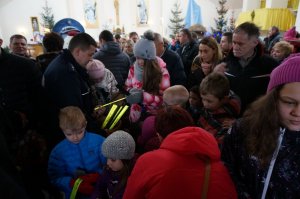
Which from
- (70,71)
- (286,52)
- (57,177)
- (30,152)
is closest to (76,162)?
(57,177)

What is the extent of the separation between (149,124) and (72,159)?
2.47 ft

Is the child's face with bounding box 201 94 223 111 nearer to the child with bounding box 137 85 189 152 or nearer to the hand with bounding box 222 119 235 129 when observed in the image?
the hand with bounding box 222 119 235 129

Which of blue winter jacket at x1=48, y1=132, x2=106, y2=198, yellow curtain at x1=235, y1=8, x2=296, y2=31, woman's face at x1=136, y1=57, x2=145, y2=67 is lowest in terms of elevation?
blue winter jacket at x1=48, y1=132, x2=106, y2=198

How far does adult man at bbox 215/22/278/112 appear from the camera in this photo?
2477 millimetres

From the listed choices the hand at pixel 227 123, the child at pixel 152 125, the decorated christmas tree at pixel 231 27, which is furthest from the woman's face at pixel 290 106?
the decorated christmas tree at pixel 231 27

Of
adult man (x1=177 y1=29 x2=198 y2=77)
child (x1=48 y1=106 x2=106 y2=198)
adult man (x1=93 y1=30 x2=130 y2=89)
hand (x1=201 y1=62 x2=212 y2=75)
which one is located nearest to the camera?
child (x1=48 y1=106 x2=106 y2=198)

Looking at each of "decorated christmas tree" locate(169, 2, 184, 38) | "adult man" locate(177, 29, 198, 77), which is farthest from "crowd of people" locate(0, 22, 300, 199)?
"decorated christmas tree" locate(169, 2, 184, 38)

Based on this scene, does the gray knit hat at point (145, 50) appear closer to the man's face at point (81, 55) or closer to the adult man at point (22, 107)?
the man's face at point (81, 55)

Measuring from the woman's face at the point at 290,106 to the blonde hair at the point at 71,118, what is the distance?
1.53 metres

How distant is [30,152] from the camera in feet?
6.80

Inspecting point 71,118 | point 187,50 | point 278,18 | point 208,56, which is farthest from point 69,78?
point 278,18

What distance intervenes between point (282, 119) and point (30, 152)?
1987 millimetres

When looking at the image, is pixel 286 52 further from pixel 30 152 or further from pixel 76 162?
pixel 30 152

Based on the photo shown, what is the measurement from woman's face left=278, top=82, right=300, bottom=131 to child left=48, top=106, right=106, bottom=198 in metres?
1.53
